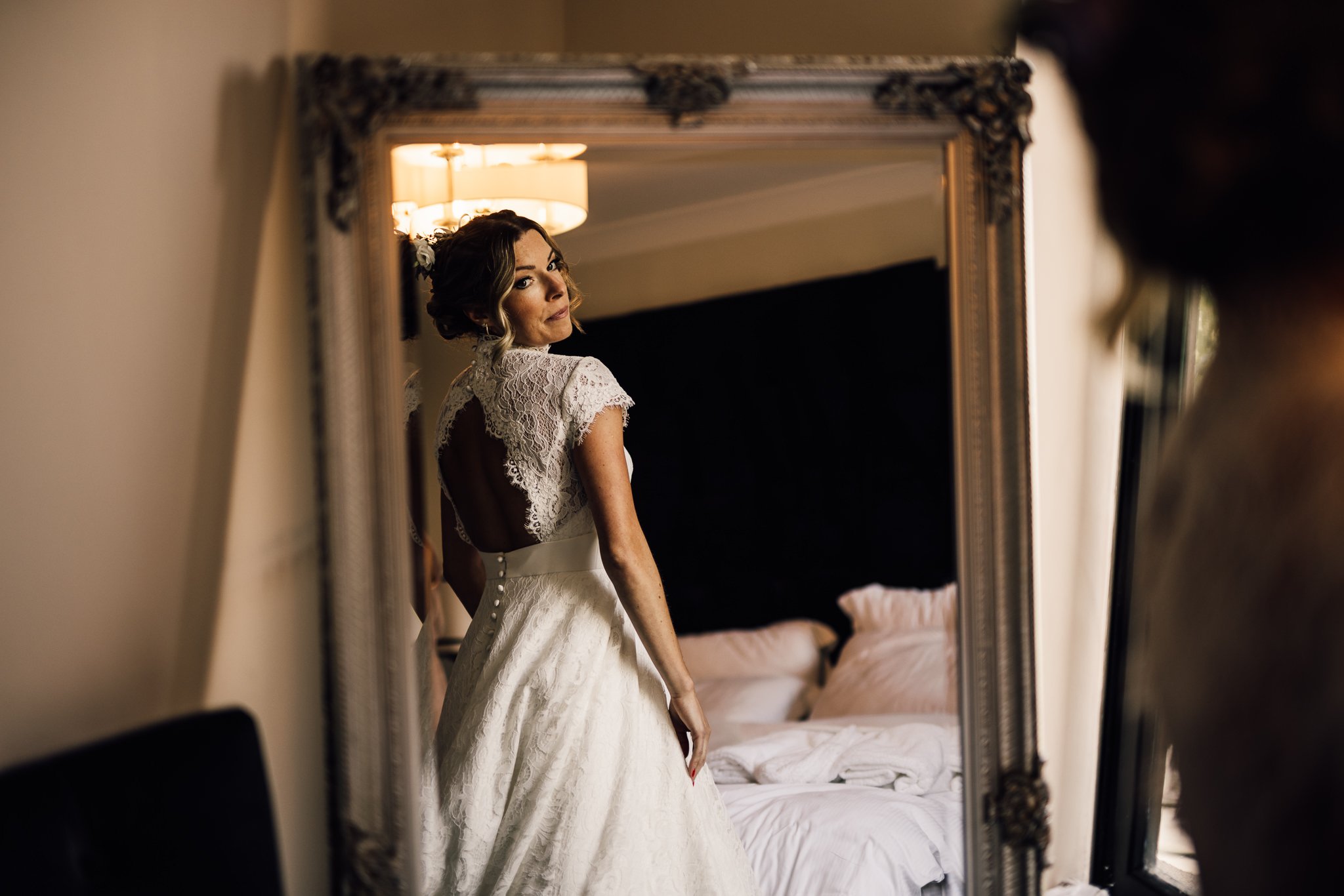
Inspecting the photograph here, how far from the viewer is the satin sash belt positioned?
145 centimetres

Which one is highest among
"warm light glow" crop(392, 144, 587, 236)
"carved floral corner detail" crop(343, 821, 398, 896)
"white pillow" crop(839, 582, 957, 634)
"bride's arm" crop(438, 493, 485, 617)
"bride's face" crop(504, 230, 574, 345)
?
"warm light glow" crop(392, 144, 587, 236)

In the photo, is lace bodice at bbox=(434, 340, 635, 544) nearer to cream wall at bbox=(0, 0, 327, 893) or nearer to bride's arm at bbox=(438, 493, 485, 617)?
bride's arm at bbox=(438, 493, 485, 617)

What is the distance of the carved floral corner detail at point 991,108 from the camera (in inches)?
56.2

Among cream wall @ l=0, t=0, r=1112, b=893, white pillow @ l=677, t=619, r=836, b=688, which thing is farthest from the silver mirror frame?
white pillow @ l=677, t=619, r=836, b=688

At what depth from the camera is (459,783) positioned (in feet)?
4.61

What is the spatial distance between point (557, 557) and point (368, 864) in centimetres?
47

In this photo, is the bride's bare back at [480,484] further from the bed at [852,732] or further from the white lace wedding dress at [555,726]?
the bed at [852,732]

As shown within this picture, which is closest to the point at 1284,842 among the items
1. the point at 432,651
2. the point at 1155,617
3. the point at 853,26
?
the point at 1155,617

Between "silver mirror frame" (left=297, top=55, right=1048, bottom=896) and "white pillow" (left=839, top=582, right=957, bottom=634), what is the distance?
0.12 feet

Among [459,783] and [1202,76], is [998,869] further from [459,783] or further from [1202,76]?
[1202,76]

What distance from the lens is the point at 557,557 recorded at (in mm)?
1449

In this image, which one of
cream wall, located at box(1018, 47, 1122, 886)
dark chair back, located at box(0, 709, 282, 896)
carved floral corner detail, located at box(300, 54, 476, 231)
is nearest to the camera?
dark chair back, located at box(0, 709, 282, 896)

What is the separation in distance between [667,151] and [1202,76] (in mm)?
693

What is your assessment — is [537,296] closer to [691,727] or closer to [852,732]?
[691,727]
